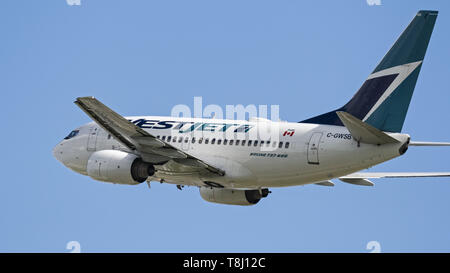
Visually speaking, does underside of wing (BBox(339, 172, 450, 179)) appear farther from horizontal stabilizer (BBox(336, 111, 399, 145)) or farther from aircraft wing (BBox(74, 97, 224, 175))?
aircraft wing (BBox(74, 97, 224, 175))

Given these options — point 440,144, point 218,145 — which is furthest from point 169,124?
point 440,144

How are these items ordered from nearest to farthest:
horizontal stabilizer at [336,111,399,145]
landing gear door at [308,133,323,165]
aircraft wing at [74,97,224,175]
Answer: horizontal stabilizer at [336,111,399,145], aircraft wing at [74,97,224,175], landing gear door at [308,133,323,165]

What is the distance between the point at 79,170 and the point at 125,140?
20.6 feet

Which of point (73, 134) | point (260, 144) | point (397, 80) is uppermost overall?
point (73, 134)

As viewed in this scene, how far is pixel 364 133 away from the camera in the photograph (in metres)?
47.1

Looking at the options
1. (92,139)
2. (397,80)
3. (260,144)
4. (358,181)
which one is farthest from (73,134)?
(397,80)

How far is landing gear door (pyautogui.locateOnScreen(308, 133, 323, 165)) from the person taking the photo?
49094mm

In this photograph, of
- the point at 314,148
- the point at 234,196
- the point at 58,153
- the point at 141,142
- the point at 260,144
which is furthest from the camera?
the point at 58,153

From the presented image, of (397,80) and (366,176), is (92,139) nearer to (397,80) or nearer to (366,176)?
(366,176)

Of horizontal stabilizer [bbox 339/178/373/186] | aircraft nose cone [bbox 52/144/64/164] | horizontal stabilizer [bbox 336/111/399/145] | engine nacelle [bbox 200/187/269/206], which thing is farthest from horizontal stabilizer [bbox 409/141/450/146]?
aircraft nose cone [bbox 52/144/64/164]

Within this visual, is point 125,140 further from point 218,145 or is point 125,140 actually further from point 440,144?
point 440,144

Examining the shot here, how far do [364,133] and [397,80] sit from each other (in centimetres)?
339

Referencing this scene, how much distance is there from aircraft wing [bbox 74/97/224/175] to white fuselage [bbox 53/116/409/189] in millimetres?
748

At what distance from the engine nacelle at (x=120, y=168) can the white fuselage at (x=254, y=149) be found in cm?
97
